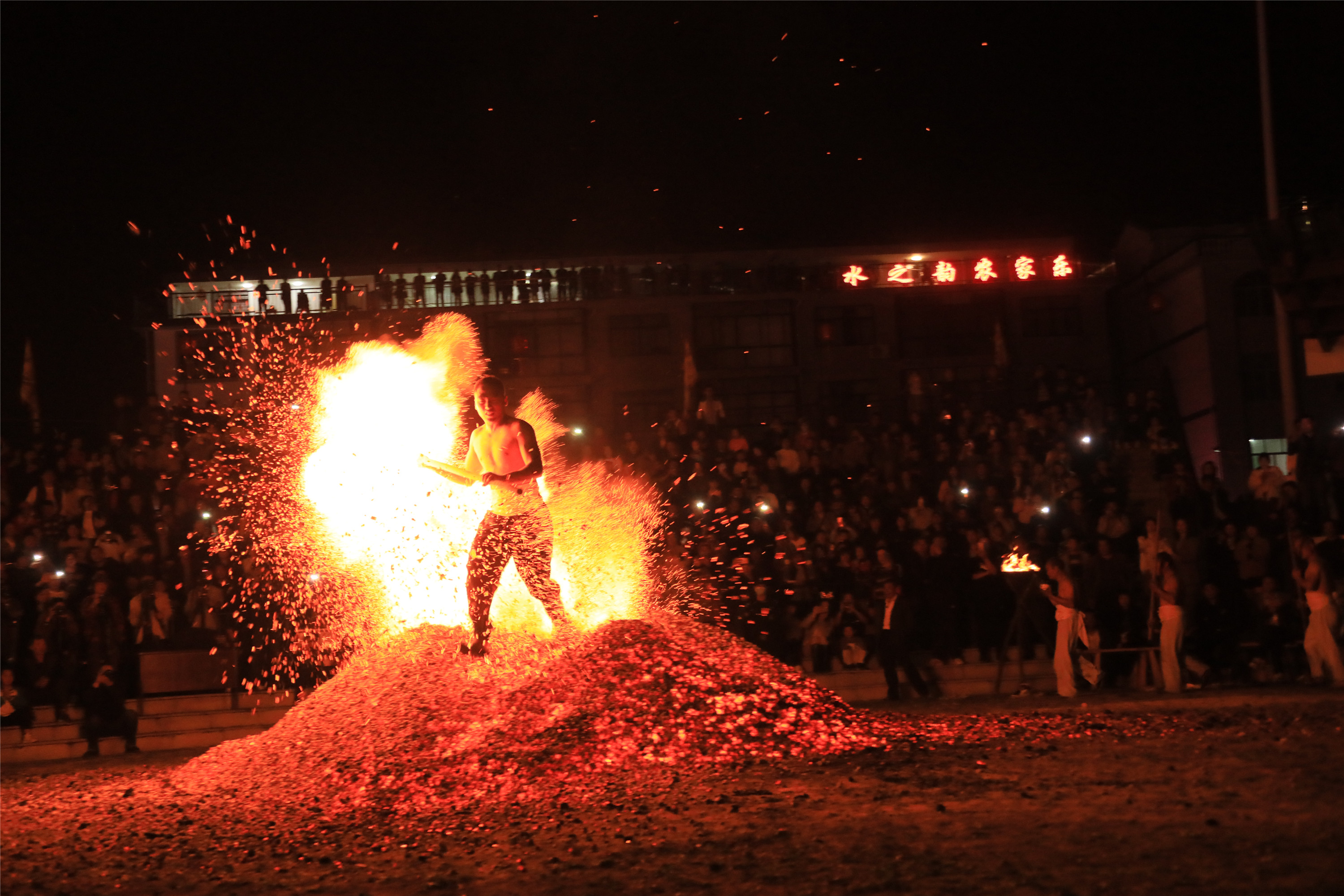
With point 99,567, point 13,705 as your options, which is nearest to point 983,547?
point 99,567

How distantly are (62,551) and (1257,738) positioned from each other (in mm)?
13703

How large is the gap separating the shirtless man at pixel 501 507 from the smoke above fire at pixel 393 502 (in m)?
0.33

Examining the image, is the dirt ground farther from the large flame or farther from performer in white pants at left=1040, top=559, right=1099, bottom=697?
performer in white pants at left=1040, top=559, right=1099, bottom=697

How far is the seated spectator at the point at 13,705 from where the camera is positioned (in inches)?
539

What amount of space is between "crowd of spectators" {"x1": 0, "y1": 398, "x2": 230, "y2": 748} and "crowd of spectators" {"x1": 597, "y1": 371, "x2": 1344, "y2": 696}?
6.01 m

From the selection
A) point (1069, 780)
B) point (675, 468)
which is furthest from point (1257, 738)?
point (675, 468)

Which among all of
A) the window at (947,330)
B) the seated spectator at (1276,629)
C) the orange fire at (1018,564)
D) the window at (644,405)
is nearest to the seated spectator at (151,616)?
the orange fire at (1018,564)

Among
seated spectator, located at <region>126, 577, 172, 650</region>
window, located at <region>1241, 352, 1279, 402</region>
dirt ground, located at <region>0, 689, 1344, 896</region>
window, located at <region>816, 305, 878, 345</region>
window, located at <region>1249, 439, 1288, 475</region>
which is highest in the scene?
window, located at <region>816, 305, 878, 345</region>

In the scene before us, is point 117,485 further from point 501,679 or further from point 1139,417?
point 1139,417

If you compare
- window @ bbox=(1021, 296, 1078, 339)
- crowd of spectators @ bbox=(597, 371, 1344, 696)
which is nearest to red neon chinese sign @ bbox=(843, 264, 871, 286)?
window @ bbox=(1021, 296, 1078, 339)

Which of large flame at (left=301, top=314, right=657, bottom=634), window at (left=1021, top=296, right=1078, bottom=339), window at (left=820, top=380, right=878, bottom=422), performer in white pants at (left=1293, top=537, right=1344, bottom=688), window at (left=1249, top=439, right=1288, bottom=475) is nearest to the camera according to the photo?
large flame at (left=301, top=314, right=657, bottom=634)

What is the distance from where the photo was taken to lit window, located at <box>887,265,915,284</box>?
33719 millimetres

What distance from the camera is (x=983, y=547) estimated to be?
593 inches

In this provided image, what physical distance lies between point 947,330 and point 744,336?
5.56 meters
